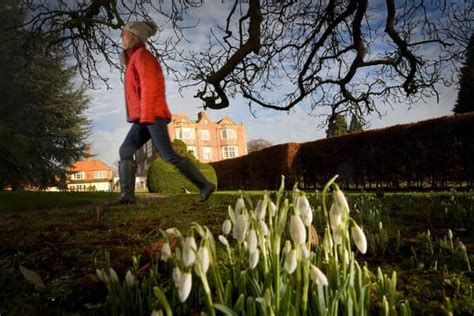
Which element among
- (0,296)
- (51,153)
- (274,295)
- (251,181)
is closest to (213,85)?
(0,296)

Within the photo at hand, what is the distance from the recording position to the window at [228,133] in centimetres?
5075

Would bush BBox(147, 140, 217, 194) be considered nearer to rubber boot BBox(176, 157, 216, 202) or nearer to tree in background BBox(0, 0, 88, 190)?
tree in background BBox(0, 0, 88, 190)

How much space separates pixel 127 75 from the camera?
2996 mm

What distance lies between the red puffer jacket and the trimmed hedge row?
22.4 ft

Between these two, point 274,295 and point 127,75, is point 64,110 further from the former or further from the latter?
point 274,295

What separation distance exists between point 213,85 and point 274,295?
21.0 ft

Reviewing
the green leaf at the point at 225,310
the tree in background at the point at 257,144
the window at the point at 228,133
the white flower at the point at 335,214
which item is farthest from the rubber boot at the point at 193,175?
the tree in background at the point at 257,144

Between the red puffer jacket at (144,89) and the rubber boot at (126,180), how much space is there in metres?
0.68

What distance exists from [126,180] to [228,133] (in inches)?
1887

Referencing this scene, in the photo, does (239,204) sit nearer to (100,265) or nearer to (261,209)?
(261,209)

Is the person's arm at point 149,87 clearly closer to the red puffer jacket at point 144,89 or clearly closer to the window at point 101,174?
the red puffer jacket at point 144,89

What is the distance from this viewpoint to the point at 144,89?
111 inches

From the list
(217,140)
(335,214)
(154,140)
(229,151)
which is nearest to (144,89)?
(154,140)

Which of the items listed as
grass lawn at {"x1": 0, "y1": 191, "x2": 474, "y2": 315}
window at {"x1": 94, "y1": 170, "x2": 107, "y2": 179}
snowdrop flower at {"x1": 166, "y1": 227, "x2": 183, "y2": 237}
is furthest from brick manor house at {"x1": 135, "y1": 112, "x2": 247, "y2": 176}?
snowdrop flower at {"x1": 166, "y1": 227, "x2": 183, "y2": 237}
